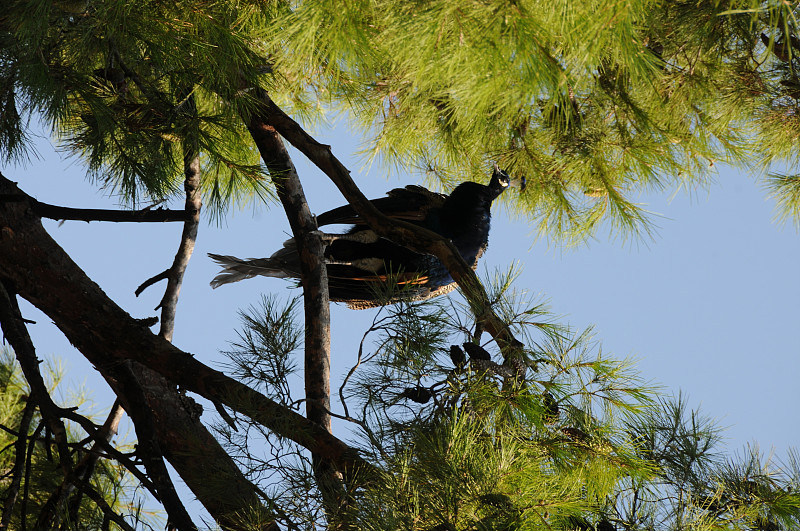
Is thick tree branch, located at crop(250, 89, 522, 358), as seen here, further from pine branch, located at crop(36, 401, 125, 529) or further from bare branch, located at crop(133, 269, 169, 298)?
pine branch, located at crop(36, 401, 125, 529)

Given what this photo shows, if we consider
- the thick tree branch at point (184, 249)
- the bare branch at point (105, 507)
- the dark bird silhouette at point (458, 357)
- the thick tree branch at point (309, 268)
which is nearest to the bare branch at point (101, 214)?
the thick tree branch at point (184, 249)

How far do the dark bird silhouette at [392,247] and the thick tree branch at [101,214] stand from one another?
0.35 metres

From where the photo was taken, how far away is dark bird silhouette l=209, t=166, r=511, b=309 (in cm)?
193

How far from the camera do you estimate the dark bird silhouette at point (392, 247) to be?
1.93 m

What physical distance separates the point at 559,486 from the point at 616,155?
1.21 metres

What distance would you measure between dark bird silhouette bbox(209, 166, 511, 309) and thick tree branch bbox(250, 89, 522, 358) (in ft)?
0.83

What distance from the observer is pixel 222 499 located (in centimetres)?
123

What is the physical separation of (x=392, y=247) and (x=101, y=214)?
743 mm

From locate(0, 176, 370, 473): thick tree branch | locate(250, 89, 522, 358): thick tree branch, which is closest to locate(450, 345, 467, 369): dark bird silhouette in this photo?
locate(250, 89, 522, 358): thick tree branch

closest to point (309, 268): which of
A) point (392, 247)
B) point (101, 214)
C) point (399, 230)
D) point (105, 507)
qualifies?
point (392, 247)

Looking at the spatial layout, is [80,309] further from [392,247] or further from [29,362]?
[392,247]

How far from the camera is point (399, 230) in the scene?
1575mm

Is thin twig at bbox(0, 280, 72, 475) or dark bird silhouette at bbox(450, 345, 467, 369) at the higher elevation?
thin twig at bbox(0, 280, 72, 475)

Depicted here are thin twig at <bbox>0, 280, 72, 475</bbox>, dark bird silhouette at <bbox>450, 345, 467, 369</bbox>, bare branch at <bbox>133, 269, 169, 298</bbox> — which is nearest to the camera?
dark bird silhouette at <bbox>450, 345, 467, 369</bbox>
